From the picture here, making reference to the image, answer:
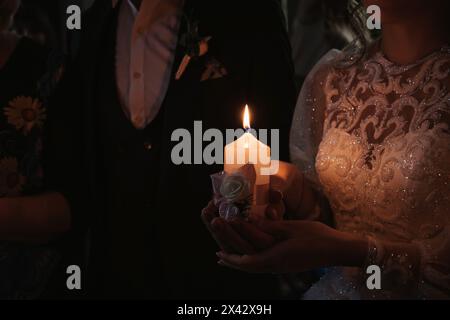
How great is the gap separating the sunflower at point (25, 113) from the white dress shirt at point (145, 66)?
10.6 inches

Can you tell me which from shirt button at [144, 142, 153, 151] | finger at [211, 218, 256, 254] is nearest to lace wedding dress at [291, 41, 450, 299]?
finger at [211, 218, 256, 254]

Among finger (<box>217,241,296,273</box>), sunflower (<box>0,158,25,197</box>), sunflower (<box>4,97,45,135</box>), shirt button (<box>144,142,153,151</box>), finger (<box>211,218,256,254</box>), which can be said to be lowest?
finger (<box>217,241,296,273</box>)

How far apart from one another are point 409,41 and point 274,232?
0.65 metres

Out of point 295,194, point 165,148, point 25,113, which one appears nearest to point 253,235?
point 295,194

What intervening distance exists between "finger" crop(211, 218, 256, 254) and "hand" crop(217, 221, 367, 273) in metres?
0.02

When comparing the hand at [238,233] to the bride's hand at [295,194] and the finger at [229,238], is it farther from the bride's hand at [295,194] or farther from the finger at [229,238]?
the bride's hand at [295,194]

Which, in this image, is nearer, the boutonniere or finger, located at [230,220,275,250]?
finger, located at [230,220,275,250]

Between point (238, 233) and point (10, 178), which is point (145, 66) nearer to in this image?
point (10, 178)

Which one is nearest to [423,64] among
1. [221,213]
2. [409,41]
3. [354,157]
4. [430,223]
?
[409,41]

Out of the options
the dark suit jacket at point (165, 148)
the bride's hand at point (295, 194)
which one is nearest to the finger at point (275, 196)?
the bride's hand at point (295, 194)

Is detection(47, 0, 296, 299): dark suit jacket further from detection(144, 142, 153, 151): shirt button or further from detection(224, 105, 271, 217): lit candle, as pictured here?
detection(224, 105, 271, 217): lit candle

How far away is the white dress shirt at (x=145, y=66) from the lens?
6.00ft

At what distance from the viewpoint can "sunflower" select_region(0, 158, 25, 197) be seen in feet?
5.67
